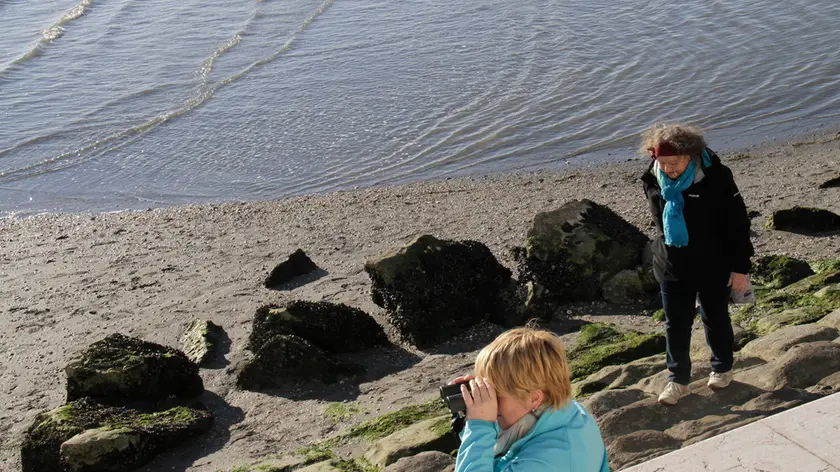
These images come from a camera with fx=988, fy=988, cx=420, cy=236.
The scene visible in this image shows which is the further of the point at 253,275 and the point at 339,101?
the point at 339,101

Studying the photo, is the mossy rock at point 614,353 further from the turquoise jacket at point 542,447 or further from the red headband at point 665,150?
the turquoise jacket at point 542,447

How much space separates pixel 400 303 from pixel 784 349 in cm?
389

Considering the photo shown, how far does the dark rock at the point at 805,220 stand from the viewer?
10.1m

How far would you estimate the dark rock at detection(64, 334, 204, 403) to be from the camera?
8141 mm

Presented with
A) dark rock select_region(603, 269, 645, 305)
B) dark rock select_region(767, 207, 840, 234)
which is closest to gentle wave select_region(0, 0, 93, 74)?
dark rock select_region(603, 269, 645, 305)

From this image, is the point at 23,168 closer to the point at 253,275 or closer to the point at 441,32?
the point at 253,275

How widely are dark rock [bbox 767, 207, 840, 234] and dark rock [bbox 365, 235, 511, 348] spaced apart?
323 centimetres

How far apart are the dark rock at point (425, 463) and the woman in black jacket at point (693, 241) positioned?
121 cm

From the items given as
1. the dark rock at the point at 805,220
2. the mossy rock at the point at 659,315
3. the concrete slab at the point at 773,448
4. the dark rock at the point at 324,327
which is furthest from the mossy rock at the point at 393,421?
the dark rock at the point at 805,220

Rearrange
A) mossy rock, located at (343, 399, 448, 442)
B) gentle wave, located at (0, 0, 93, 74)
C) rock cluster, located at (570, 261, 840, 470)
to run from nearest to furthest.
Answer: rock cluster, located at (570, 261, 840, 470) → mossy rock, located at (343, 399, 448, 442) → gentle wave, located at (0, 0, 93, 74)

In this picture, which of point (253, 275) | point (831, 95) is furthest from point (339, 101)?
point (831, 95)

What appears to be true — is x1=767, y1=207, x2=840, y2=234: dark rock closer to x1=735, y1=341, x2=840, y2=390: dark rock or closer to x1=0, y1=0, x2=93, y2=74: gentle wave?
x1=735, y1=341, x2=840, y2=390: dark rock

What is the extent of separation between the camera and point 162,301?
1093 cm

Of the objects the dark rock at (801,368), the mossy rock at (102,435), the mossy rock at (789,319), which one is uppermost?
the dark rock at (801,368)
